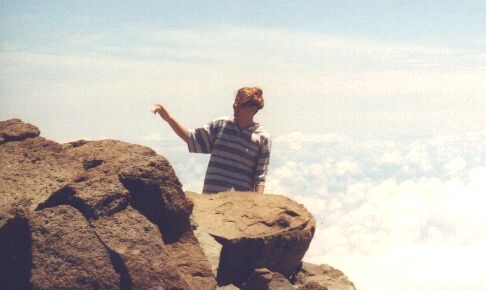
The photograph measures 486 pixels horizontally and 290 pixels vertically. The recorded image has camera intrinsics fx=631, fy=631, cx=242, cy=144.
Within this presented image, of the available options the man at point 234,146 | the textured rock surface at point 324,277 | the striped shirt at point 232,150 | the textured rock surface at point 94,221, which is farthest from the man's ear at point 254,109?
the textured rock surface at point 324,277

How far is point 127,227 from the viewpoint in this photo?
7105 millimetres

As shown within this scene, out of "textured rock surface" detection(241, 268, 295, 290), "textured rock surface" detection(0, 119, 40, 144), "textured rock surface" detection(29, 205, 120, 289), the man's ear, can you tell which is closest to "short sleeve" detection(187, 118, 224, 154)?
the man's ear

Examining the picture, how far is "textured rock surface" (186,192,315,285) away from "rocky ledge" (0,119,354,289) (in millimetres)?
14

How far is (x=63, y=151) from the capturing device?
832 centimetres

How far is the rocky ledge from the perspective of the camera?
6.80 m

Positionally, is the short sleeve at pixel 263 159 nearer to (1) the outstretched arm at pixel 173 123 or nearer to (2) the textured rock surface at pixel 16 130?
(1) the outstretched arm at pixel 173 123

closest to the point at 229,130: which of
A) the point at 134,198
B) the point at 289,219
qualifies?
the point at 289,219

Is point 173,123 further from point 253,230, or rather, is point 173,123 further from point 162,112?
point 253,230

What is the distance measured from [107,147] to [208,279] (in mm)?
2231

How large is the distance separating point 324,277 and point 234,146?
2373 millimetres

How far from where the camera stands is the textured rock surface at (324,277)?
905 cm

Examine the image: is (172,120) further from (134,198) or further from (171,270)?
(171,270)

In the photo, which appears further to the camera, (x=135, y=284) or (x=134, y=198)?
(x=134, y=198)

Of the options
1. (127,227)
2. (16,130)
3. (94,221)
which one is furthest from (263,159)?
(16,130)
